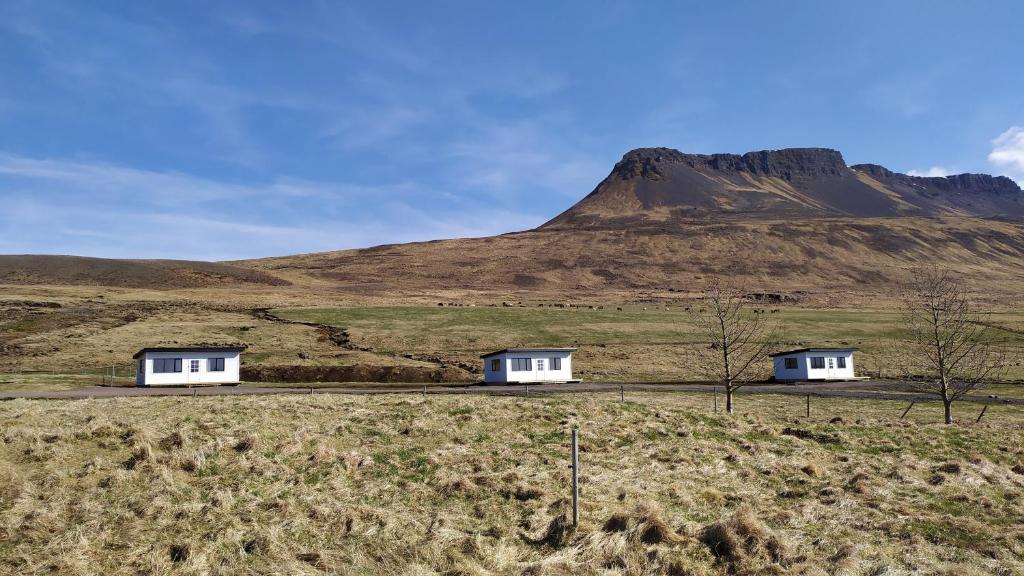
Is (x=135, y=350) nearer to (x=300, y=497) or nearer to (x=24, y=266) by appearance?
(x=300, y=497)

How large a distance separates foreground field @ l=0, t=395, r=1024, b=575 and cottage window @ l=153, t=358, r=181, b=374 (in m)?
35.4

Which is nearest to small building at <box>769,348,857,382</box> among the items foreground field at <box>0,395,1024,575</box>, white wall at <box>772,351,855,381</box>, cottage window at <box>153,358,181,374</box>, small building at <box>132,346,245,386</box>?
white wall at <box>772,351,855,381</box>

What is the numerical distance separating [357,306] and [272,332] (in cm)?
2832

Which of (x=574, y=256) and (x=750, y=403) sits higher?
(x=574, y=256)

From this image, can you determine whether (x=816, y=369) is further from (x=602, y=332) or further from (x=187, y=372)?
(x=187, y=372)

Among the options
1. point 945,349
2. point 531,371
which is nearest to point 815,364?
point 531,371

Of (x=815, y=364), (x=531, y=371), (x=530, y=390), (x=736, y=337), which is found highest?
(x=736, y=337)

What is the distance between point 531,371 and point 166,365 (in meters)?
32.4

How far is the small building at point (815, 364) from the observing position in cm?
6488

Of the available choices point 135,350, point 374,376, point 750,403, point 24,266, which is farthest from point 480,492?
point 24,266

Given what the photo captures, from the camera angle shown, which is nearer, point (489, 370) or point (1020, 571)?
point (1020, 571)

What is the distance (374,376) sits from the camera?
6041 centimetres

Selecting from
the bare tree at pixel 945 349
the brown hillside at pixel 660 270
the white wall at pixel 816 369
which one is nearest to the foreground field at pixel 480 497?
the bare tree at pixel 945 349

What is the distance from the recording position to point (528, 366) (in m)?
62.3
